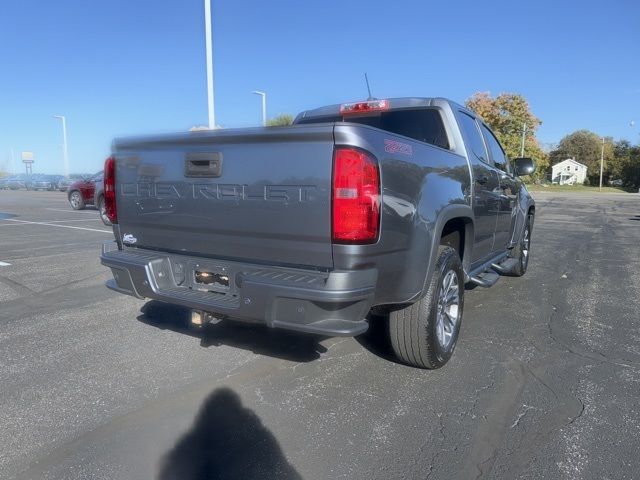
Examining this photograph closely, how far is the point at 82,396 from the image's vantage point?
10.8 ft

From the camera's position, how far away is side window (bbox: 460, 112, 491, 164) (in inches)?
179

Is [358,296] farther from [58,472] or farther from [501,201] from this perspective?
[501,201]

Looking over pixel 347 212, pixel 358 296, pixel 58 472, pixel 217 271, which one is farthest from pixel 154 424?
pixel 347 212

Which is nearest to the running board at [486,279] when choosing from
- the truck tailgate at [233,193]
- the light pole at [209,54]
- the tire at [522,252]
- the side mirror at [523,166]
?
the tire at [522,252]

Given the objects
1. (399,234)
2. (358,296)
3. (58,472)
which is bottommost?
(58,472)

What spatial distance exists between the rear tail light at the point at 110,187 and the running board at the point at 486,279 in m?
3.03

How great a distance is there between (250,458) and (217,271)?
3.87 ft

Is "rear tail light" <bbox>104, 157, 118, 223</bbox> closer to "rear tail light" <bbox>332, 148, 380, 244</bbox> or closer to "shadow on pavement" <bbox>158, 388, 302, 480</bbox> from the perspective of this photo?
"shadow on pavement" <bbox>158, 388, 302, 480</bbox>

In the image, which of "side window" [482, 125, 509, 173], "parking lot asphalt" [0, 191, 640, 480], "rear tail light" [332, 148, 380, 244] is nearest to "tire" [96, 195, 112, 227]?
"parking lot asphalt" [0, 191, 640, 480]

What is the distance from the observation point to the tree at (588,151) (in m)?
89.0

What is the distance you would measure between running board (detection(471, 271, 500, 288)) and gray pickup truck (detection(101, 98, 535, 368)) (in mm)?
350

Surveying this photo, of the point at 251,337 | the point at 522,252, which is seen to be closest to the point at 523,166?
the point at 522,252

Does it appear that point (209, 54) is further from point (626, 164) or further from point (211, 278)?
point (626, 164)

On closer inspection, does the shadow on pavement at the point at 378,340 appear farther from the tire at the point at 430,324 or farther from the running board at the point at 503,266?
the running board at the point at 503,266
